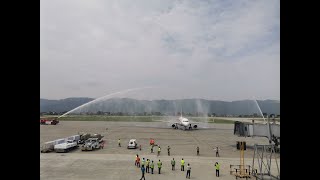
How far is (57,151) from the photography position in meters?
34.2

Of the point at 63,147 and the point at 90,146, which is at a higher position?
the point at 63,147

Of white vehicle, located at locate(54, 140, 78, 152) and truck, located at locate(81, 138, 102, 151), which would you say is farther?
truck, located at locate(81, 138, 102, 151)

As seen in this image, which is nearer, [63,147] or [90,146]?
[63,147]

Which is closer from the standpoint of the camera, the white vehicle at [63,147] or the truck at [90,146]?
the white vehicle at [63,147]
